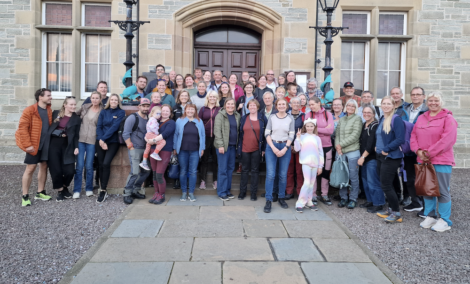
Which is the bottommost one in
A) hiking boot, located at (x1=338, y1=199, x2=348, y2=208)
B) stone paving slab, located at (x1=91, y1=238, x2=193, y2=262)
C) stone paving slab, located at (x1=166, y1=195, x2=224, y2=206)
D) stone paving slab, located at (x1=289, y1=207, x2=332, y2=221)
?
stone paving slab, located at (x1=91, y1=238, x2=193, y2=262)

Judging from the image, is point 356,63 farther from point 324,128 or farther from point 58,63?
point 58,63

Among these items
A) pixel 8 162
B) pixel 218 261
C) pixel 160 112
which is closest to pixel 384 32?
pixel 160 112

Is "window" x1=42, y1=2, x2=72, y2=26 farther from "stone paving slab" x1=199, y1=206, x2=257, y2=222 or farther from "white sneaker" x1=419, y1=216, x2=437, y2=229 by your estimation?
"white sneaker" x1=419, y1=216, x2=437, y2=229

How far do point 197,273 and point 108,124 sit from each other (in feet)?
11.5

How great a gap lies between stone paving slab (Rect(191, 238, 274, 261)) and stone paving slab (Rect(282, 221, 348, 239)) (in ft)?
1.84

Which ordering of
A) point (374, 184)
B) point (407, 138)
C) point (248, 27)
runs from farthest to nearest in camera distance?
point (248, 27), point (374, 184), point (407, 138)

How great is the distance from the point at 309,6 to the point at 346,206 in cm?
604

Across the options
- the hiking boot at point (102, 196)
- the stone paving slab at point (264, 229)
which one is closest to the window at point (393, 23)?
the stone paving slab at point (264, 229)

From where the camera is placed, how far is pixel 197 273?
3092 mm

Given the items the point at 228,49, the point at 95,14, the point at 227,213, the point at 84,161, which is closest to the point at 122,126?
the point at 84,161

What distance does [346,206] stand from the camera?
5.57 metres

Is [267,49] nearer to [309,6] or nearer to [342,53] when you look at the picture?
[309,6]

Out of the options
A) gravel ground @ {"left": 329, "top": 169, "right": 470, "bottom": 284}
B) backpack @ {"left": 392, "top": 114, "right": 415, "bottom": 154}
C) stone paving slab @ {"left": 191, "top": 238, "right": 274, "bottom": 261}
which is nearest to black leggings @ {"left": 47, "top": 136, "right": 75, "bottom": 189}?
stone paving slab @ {"left": 191, "top": 238, "right": 274, "bottom": 261}

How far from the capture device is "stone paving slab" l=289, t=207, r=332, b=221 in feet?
16.1
